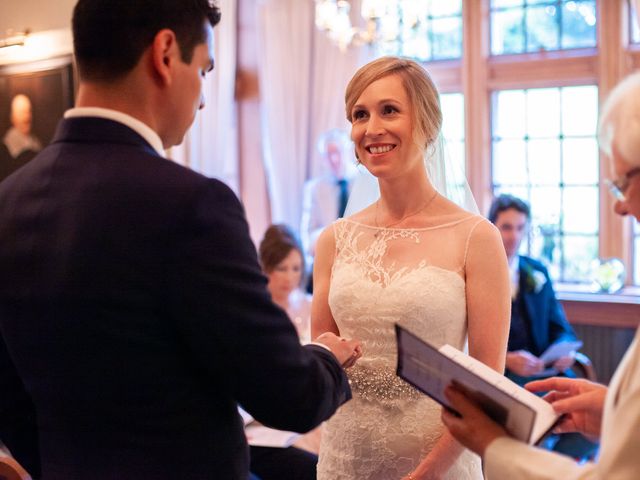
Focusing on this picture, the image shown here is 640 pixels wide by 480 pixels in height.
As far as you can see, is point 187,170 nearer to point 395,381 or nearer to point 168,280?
→ point 168,280

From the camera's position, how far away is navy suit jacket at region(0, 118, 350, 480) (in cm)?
139

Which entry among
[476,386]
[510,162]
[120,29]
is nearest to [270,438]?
[476,386]

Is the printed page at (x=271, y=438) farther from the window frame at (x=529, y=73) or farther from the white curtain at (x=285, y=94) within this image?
the white curtain at (x=285, y=94)

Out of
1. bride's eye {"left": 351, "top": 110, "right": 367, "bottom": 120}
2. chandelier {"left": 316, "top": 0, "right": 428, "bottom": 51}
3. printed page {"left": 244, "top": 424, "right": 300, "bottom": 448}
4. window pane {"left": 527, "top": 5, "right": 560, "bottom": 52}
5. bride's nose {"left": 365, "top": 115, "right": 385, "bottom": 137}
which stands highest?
window pane {"left": 527, "top": 5, "right": 560, "bottom": 52}

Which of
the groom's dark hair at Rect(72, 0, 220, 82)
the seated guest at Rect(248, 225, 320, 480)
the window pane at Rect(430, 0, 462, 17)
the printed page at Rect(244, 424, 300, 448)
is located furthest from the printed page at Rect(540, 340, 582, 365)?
the groom's dark hair at Rect(72, 0, 220, 82)

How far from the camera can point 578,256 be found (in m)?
6.45

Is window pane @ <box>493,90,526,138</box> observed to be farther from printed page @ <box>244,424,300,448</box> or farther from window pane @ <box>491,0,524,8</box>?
printed page @ <box>244,424,300,448</box>

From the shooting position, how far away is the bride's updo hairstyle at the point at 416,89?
238 centimetres

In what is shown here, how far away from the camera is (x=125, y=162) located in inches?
57.1

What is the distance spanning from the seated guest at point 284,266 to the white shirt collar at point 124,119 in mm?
3196

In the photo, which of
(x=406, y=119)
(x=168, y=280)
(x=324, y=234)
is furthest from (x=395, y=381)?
(x=168, y=280)

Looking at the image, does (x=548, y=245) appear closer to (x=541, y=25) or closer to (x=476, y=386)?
(x=541, y=25)

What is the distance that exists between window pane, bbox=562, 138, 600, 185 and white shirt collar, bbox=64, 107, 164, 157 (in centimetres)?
539

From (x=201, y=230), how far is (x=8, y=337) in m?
0.47
